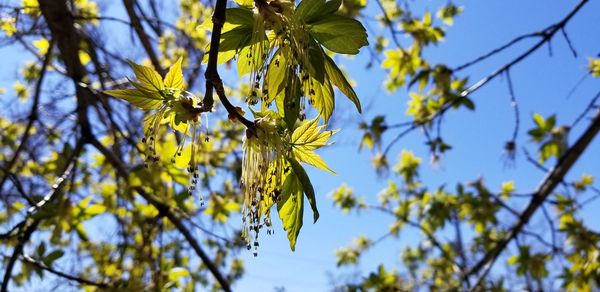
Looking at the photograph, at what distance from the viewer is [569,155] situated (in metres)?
2.35

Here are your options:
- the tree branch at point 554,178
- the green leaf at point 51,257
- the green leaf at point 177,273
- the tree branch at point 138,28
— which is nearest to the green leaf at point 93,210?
the green leaf at point 51,257

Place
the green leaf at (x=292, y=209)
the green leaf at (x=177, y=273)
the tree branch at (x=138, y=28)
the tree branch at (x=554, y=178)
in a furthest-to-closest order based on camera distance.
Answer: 1. the tree branch at (x=554, y=178)
2. the green leaf at (x=177, y=273)
3. the tree branch at (x=138, y=28)
4. the green leaf at (x=292, y=209)

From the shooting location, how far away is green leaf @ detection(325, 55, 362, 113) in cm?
69

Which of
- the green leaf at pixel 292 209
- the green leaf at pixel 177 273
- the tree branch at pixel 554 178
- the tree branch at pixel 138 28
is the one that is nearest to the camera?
the green leaf at pixel 292 209

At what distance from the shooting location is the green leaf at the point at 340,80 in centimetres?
69

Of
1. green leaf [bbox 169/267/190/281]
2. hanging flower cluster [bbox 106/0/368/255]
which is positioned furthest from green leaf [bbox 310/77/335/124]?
green leaf [bbox 169/267/190/281]

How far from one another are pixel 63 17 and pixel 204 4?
97 cm

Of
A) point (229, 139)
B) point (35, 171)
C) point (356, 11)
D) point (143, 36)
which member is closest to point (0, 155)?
point (35, 171)

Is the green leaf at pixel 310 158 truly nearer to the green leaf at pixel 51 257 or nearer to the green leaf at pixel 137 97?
the green leaf at pixel 137 97

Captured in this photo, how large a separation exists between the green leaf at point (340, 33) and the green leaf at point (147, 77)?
244 millimetres

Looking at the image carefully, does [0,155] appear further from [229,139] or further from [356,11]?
[356,11]

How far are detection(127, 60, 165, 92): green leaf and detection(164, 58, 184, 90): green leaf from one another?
0.02 meters

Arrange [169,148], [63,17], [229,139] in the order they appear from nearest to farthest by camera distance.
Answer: [169,148], [63,17], [229,139]

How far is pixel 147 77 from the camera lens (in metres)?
0.77
